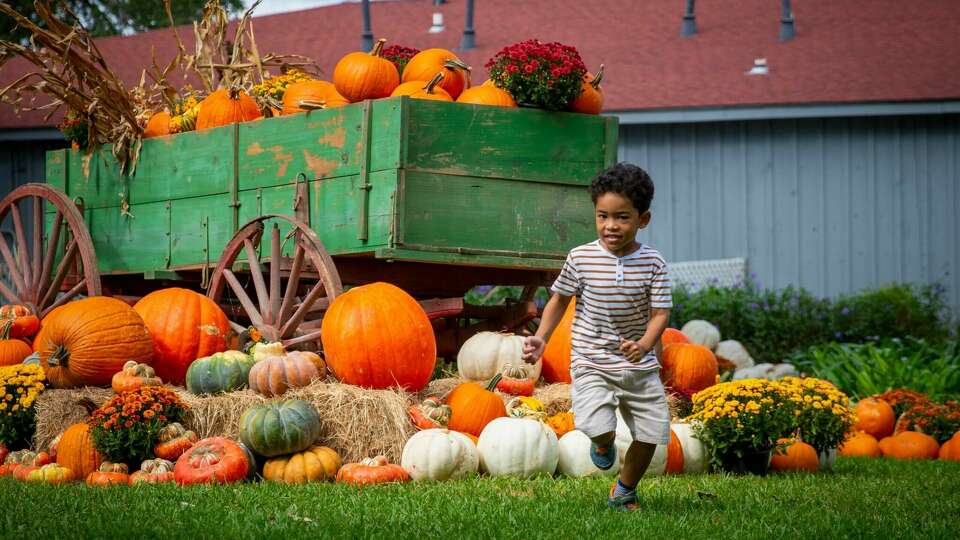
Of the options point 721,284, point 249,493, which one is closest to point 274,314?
point 249,493

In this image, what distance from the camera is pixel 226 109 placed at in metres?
8.15

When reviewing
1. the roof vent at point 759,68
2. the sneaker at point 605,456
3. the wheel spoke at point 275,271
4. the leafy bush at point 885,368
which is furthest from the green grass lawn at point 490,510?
the roof vent at point 759,68

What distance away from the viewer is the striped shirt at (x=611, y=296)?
468cm

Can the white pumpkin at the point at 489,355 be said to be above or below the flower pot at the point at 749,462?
above

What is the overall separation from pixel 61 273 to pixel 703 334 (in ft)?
18.2

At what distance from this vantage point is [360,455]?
5.90m

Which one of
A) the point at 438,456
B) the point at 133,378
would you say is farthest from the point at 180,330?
the point at 438,456

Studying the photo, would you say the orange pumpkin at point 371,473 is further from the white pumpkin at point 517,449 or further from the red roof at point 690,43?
the red roof at point 690,43

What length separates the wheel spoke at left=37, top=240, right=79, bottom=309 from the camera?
8406mm

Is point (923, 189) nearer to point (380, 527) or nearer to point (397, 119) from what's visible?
point (397, 119)

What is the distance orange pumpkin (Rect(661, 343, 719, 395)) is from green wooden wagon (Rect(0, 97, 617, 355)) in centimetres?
92

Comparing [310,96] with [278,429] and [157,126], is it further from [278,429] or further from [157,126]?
[278,429]

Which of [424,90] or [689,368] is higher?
[424,90]

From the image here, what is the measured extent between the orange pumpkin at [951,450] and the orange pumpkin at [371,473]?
3.63 metres
